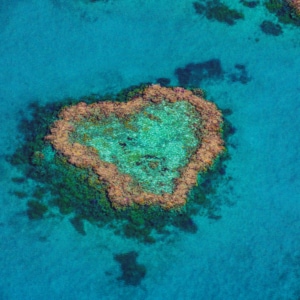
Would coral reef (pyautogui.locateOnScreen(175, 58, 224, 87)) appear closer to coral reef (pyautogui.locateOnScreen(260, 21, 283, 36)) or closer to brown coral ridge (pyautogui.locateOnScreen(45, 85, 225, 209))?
brown coral ridge (pyautogui.locateOnScreen(45, 85, 225, 209))

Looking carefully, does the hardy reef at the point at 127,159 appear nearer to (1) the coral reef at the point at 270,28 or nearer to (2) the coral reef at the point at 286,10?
(1) the coral reef at the point at 270,28

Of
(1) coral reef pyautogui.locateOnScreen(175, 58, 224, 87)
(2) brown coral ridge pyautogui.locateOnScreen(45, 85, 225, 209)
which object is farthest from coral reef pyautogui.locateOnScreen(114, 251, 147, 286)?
(1) coral reef pyautogui.locateOnScreen(175, 58, 224, 87)

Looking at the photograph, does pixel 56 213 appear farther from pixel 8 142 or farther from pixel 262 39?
pixel 262 39

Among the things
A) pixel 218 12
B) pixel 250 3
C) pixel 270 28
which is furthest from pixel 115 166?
pixel 250 3

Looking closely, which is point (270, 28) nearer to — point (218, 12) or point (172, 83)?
point (218, 12)

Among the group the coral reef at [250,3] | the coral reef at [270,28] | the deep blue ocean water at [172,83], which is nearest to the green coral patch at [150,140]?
the deep blue ocean water at [172,83]

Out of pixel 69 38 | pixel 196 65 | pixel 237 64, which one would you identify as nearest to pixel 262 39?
pixel 237 64
